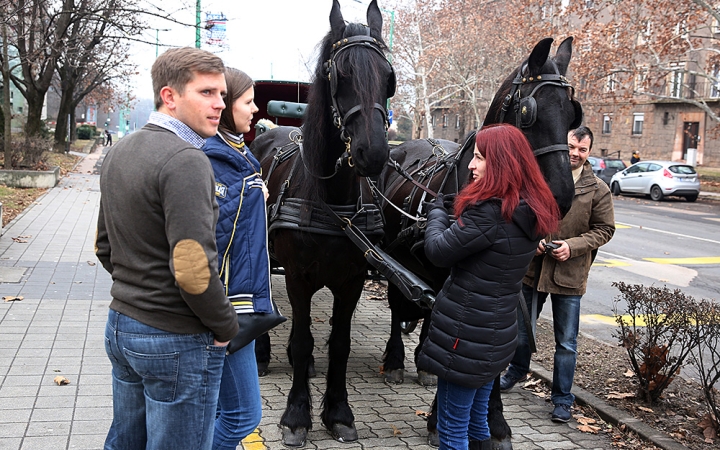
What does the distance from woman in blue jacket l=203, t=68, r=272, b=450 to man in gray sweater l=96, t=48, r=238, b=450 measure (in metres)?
0.35

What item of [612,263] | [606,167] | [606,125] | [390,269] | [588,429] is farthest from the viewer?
[606,125]

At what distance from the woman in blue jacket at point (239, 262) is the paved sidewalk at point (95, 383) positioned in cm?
144

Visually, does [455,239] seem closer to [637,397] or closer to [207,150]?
[207,150]

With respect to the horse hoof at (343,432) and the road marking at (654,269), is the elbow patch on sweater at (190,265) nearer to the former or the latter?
the horse hoof at (343,432)

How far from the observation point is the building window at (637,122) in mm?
50125

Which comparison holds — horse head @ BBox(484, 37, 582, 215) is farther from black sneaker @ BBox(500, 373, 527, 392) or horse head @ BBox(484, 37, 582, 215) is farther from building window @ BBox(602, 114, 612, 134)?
building window @ BBox(602, 114, 612, 134)

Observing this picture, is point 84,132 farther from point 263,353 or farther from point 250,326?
point 250,326

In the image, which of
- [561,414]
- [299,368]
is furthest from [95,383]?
[561,414]

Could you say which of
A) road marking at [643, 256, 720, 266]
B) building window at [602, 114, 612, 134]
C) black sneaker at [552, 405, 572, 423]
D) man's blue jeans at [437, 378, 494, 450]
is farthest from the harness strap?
building window at [602, 114, 612, 134]

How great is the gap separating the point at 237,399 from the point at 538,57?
2586 millimetres

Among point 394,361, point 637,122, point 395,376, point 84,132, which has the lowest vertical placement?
point 395,376

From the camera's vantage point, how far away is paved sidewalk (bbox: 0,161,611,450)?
4.41m

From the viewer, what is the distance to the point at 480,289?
336 cm

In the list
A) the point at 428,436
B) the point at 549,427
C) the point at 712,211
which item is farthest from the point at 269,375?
the point at 712,211
